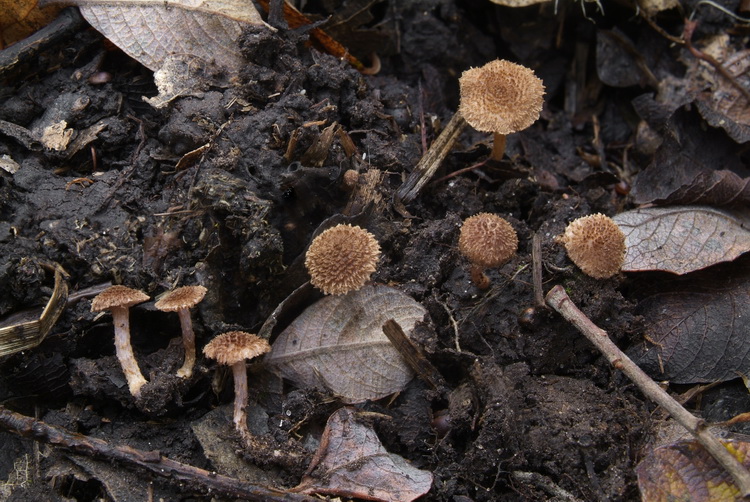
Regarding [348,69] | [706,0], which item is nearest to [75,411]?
[348,69]

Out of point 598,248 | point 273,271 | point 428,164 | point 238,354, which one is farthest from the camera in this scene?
point 428,164

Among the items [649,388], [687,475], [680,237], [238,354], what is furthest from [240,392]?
[680,237]

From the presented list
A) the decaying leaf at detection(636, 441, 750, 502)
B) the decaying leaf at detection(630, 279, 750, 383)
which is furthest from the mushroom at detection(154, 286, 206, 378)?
the decaying leaf at detection(630, 279, 750, 383)

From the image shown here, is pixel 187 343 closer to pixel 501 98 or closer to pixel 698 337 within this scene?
pixel 501 98

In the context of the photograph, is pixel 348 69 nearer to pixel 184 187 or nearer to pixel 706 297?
pixel 184 187

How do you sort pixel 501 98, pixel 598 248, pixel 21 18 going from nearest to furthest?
pixel 598 248 < pixel 501 98 < pixel 21 18

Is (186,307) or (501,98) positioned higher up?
(501,98)
